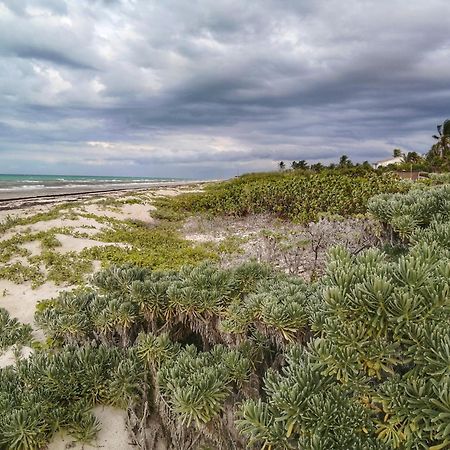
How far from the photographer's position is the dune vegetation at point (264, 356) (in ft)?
8.25

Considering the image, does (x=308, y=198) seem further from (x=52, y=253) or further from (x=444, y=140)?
→ (x=444, y=140)

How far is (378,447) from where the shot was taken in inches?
105

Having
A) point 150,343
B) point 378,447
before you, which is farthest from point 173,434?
point 378,447

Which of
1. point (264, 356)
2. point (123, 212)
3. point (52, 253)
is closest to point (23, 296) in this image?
point (52, 253)

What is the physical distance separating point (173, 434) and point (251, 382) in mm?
1125

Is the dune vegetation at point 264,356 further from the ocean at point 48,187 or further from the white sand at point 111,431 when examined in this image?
the ocean at point 48,187

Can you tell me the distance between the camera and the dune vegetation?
252cm

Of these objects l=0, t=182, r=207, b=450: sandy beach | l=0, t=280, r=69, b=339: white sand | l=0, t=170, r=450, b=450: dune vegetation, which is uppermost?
l=0, t=170, r=450, b=450: dune vegetation

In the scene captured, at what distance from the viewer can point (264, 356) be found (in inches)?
171

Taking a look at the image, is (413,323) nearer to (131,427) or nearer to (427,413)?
(427,413)

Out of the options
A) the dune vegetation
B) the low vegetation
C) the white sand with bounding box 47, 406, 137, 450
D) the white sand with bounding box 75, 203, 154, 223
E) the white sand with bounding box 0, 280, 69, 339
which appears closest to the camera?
the dune vegetation

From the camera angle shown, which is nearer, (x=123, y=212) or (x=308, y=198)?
(x=308, y=198)

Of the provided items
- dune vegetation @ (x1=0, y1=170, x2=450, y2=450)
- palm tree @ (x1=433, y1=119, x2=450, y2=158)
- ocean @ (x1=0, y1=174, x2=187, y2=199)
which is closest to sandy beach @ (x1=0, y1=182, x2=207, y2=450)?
dune vegetation @ (x1=0, y1=170, x2=450, y2=450)

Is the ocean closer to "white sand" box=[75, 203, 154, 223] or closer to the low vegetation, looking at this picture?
"white sand" box=[75, 203, 154, 223]
